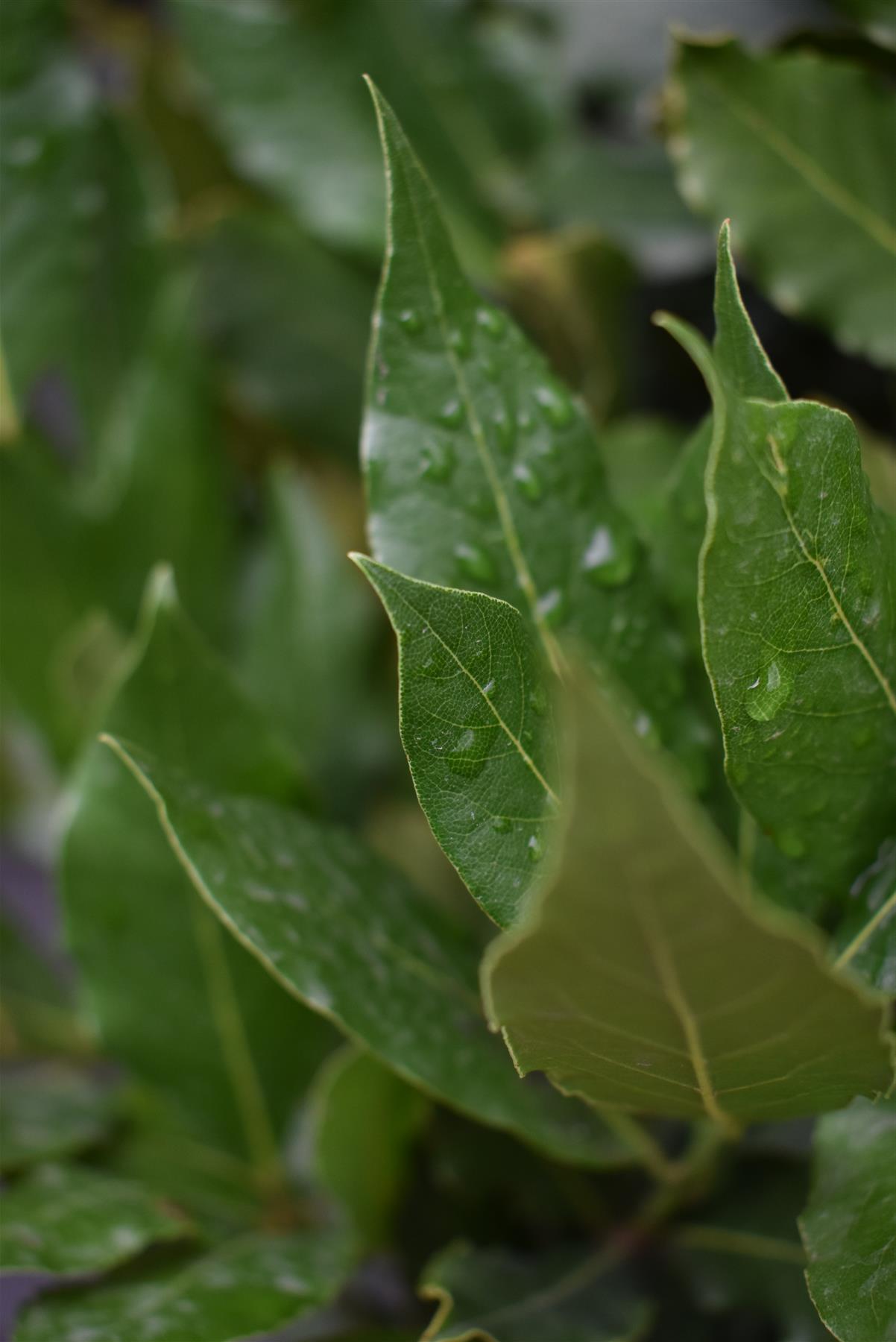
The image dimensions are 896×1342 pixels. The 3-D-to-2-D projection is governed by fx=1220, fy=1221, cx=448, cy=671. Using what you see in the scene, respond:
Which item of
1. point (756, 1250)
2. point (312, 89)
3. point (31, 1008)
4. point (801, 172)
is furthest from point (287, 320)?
point (756, 1250)

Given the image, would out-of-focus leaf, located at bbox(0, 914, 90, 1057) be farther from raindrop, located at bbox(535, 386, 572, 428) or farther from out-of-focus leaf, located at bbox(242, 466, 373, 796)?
raindrop, located at bbox(535, 386, 572, 428)

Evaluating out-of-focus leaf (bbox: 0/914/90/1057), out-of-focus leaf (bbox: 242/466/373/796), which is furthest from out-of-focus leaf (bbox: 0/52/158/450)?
out-of-focus leaf (bbox: 0/914/90/1057)

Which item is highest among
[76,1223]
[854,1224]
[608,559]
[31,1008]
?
[608,559]

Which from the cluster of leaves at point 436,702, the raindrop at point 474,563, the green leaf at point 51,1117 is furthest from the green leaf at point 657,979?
the green leaf at point 51,1117

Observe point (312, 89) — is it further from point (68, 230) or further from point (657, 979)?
point (657, 979)

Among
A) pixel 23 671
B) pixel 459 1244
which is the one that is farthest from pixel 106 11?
pixel 459 1244

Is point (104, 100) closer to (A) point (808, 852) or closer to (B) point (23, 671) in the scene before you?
(B) point (23, 671)

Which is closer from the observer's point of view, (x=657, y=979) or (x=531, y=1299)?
(x=657, y=979)
